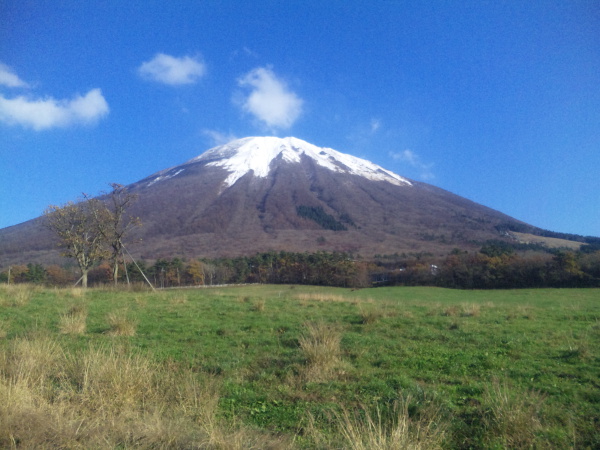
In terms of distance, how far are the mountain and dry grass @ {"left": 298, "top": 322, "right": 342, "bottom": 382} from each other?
6705 centimetres

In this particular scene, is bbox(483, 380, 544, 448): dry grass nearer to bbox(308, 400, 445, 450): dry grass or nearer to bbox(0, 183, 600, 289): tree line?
bbox(308, 400, 445, 450): dry grass

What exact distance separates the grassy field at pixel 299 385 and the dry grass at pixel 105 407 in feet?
0.06

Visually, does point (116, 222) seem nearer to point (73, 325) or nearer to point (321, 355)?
point (73, 325)

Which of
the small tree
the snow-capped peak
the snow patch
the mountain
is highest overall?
the snow-capped peak

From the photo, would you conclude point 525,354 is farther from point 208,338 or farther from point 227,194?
point 227,194

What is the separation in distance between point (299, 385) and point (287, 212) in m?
117

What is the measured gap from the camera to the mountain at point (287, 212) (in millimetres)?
86875

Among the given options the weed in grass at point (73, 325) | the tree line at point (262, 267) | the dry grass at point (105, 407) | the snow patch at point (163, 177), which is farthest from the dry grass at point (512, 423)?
the snow patch at point (163, 177)

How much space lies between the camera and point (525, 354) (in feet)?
21.4

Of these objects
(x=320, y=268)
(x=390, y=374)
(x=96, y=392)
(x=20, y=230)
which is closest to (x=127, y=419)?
(x=96, y=392)

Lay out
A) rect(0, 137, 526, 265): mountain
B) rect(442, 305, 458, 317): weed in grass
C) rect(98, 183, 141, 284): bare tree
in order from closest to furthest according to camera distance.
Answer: rect(442, 305, 458, 317): weed in grass
rect(98, 183, 141, 284): bare tree
rect(0, 137, 526, 265): mountain

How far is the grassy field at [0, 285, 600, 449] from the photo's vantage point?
3.55m

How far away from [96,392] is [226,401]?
1.56 m

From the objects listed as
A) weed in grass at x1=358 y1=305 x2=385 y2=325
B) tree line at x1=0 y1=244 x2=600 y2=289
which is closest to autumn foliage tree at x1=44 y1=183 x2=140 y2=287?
tree line at x1=0 y1=244 x2=600 y2=289
